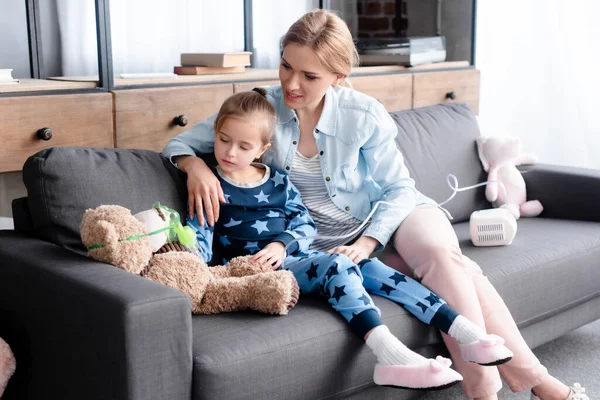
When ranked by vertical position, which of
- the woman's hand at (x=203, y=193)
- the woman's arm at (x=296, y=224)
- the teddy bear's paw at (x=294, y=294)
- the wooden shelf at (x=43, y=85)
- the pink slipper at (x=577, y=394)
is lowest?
the pink slipper at (x=577, y=394)

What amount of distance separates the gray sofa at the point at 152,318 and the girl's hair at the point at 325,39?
473 mm

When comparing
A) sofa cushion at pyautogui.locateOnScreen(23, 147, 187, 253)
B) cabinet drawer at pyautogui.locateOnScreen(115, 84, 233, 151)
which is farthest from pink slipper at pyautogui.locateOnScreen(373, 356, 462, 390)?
cabinet drawer at pyautogui.locateOnScreen(115, 84, 233, 151)

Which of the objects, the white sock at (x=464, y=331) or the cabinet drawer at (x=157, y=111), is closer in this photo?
the white sock at (x=464, y=331)

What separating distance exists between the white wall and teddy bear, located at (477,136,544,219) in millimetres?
949

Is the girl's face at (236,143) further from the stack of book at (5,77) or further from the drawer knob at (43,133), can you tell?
the stack of book at (5,77)

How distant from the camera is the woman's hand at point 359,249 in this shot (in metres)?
1.95

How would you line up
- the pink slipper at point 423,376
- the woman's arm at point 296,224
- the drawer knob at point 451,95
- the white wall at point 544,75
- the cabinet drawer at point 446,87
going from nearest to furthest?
the pink slipper at point 423,376 < the woman's arm at point 296,224 < the cabinet drawer at point 446,87 < the drawer knob at point 451,95 < the white wall at point 544,75

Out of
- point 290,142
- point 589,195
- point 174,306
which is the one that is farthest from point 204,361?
point 589,195

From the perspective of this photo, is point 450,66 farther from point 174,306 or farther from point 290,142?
point 174,306

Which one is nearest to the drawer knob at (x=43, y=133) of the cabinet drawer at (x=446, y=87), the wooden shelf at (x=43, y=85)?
the wooden shelf at (x=43, y=85)

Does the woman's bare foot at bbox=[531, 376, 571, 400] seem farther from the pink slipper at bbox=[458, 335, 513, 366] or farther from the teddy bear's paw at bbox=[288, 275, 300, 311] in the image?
the teddy bear's paw at bbox=[288, 275, 300, 311]

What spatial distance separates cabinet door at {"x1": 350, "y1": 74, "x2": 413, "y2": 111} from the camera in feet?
9.86

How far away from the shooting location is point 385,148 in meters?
2.15

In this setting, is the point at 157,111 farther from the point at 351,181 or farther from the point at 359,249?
the point at 359,249
